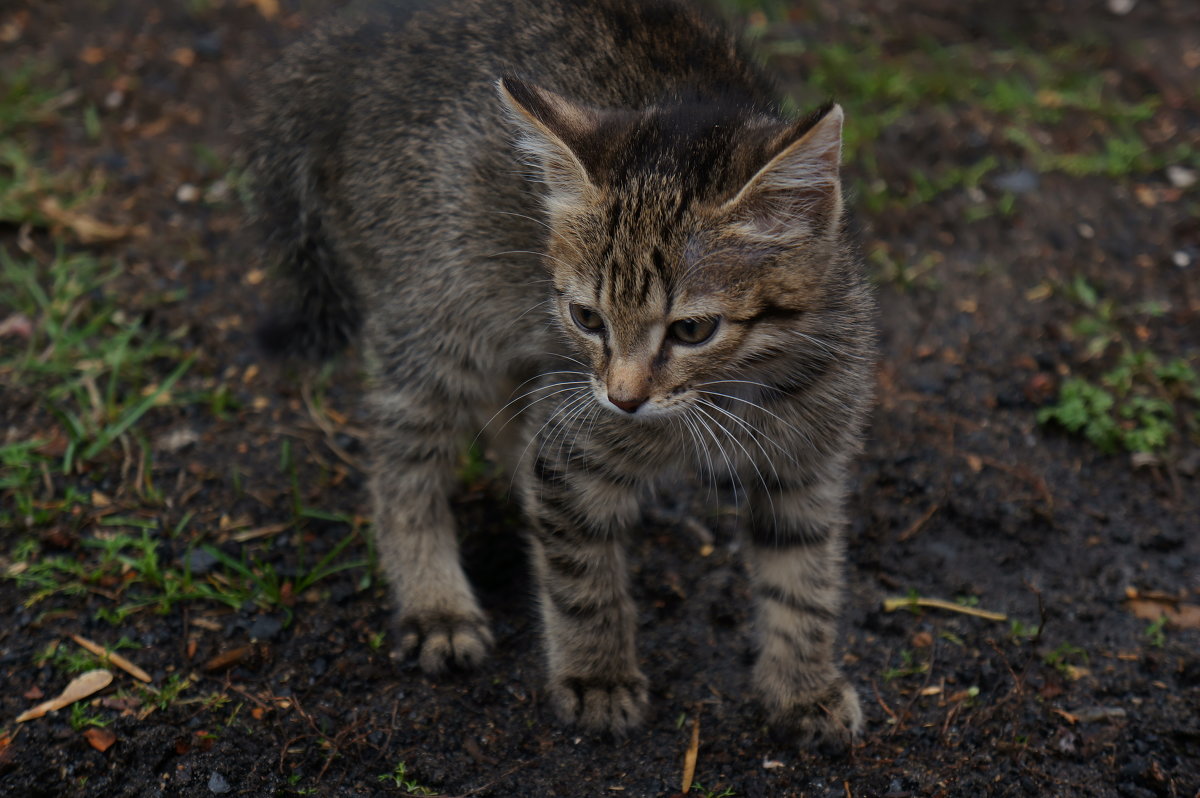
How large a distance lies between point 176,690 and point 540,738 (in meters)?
1.12

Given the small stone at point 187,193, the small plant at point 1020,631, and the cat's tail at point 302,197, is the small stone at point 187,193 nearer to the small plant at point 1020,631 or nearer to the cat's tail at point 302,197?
the cat's tail at point 302,197

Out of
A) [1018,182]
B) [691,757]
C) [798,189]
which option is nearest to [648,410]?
[798,189]

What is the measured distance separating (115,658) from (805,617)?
2.15 m

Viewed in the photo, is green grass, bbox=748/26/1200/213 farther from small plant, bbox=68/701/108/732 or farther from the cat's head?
small plant, bbox=68/701/108/732

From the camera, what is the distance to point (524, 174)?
3514mm

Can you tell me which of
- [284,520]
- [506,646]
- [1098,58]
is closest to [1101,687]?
[506,646]

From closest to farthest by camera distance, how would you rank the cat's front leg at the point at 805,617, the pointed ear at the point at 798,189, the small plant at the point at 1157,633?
the pointed ear at the point at 798,189, the cat's front leg at the point at 805,617, the small plant at the point at 1157,633

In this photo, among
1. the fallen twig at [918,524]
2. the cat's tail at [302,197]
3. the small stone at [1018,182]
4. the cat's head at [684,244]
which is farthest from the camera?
the small stone at [1018,182]

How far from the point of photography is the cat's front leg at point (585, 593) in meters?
3.34

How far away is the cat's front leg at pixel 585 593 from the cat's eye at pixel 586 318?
17.1 inches

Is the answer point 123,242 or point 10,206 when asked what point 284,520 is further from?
point 10,206

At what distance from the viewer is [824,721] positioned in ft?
11.3

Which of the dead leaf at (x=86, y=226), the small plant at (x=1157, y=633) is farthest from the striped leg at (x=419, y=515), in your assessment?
the small plant at (x=1157, y=633)

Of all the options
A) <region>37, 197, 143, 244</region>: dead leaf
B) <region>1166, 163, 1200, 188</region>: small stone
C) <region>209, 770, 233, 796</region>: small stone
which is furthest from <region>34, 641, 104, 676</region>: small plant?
<region>1166, 163, 1200, 188</region>: small stone
